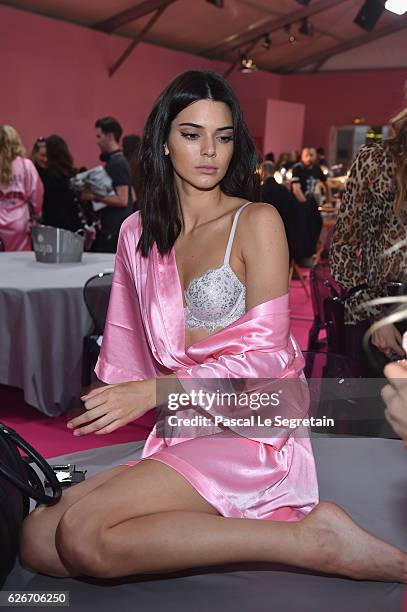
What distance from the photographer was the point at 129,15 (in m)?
11.4

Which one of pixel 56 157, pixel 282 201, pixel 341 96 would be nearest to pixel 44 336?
pixel 56 157

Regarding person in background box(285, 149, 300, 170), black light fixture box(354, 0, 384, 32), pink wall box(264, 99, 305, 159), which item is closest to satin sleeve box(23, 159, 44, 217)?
person in background box(285, 149, 300, 170)

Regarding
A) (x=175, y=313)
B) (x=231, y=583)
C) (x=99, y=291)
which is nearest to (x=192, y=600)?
(x=231, y=583)

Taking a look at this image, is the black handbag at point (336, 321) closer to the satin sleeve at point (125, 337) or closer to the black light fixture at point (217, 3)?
the satin sleeve at point (125, 337)

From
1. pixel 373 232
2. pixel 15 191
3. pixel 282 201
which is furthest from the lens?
pixel 282 201

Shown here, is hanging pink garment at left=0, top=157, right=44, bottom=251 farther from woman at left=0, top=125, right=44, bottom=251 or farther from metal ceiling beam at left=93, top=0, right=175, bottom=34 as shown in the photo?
metal ceiling beam at left=93, top=0, right=175, bottom=34

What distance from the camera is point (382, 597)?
1368 mm

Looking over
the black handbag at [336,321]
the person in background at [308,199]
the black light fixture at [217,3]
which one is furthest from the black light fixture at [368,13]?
the black handbag at [336,321]

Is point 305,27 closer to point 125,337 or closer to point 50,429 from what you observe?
point 50,429

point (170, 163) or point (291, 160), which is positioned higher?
point (170, 163)

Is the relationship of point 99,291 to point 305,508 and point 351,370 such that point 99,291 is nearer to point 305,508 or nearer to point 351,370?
point 351,370

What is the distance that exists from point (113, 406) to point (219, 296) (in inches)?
14.0

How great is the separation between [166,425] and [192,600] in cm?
39

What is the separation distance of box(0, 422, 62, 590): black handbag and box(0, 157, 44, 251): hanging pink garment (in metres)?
3.68
